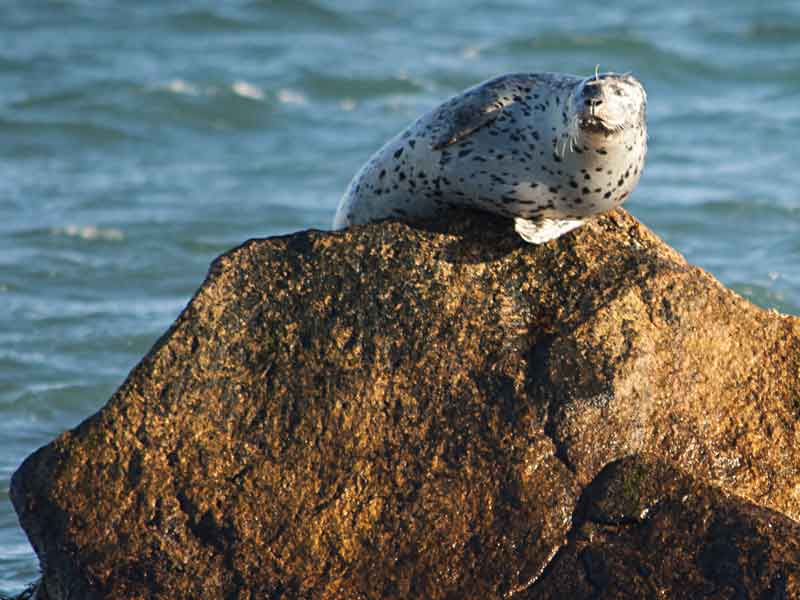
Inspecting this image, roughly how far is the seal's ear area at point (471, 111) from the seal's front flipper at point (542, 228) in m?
0.41

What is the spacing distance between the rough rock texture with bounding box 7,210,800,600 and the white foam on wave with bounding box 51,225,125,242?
17.5 ft

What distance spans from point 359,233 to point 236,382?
623 mm

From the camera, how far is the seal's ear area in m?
4.88

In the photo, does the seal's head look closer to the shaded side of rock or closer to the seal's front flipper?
the seal's front flipper

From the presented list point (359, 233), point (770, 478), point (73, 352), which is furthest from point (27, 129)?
point (770, 478)

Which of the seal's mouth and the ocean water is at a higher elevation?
the seal's mouth

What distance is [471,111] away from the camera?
4.91 m

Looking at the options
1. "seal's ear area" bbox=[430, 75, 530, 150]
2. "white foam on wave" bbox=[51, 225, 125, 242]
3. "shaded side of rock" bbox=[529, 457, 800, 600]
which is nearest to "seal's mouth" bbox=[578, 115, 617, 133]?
"seal's ear area" bbox=[430, 75, 530, 150]

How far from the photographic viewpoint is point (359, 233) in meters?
4.54

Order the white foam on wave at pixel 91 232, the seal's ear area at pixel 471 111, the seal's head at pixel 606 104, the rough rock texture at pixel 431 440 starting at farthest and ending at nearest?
the white foam on wave at pixel 91 232 → the seal's ear area at pixel 471 111 → the seal's head at pixel 606 104 → the rough rock texture at pixel 431 440

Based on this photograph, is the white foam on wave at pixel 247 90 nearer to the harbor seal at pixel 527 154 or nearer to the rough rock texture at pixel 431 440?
the harbor seal at pixel 527 154

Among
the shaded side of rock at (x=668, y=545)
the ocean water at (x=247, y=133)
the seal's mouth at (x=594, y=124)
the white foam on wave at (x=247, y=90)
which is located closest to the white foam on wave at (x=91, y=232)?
the ocean water at (x=247, y=133)

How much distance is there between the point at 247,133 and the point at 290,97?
97 cm

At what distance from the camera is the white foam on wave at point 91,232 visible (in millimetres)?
9633
